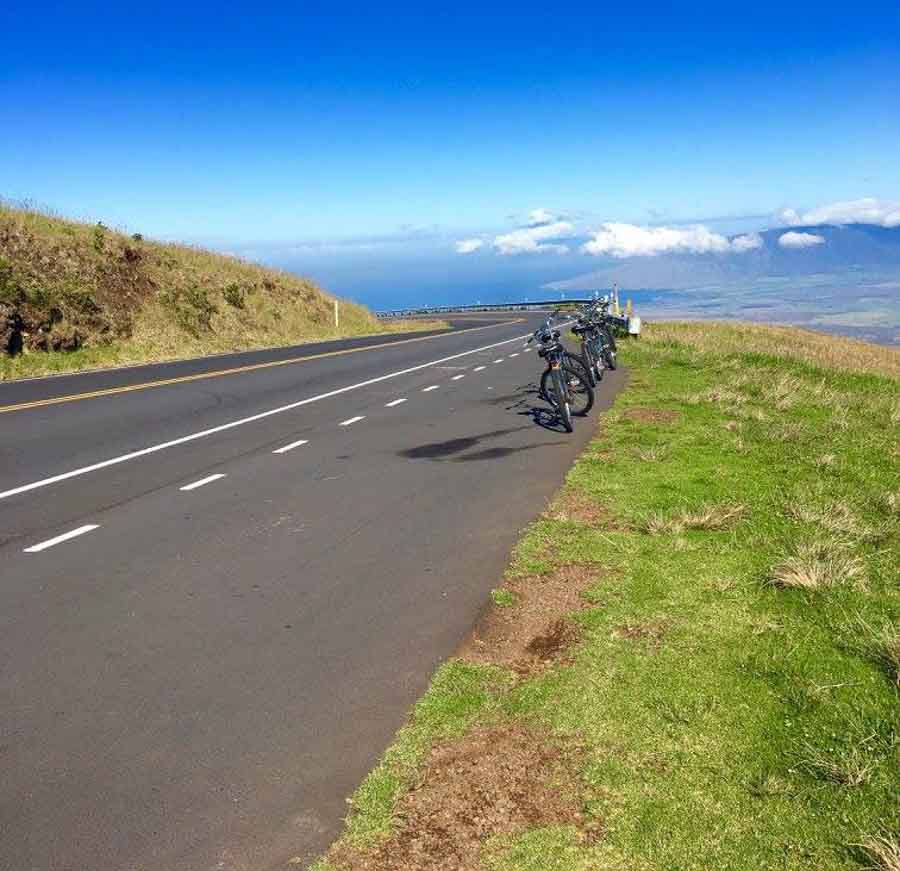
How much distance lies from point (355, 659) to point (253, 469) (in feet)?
18.5

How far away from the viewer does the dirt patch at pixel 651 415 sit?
41.0ft

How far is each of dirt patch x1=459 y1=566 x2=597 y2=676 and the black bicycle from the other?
252 inches

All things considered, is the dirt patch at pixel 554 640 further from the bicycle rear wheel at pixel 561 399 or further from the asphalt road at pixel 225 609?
the bicycle rear wheel at pixel 561 399

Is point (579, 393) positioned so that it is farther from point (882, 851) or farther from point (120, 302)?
point (120, 302)

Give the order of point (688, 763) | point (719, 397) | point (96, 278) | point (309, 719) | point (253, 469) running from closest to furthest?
1. point (688, 763)
2. point (309, 719)
3. point (253, 469)
4. point (719, 397)
5. point (96, 278)

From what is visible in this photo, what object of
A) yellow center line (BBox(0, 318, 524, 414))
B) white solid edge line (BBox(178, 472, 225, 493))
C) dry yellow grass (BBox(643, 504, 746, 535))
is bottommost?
dry yellow grass (BBox(643, 504, 746, 535))

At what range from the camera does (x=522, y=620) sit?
17.3 feet

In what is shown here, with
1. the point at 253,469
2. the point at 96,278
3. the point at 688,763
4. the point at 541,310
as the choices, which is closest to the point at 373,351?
the point at 96,278

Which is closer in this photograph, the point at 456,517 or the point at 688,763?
the point at 688,763

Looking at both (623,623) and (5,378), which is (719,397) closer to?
(623,623)

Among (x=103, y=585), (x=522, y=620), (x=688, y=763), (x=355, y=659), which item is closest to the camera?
(x=688, y=763)

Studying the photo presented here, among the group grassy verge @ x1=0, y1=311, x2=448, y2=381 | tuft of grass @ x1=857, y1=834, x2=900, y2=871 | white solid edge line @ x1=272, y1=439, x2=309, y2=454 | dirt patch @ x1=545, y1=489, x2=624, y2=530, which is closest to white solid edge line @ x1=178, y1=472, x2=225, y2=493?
white solid edge line @ x1=272, y1=439, x2=309, y2=454

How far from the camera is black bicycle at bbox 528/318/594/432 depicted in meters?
12.3

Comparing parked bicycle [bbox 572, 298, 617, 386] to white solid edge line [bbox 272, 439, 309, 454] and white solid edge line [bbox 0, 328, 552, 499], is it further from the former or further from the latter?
white solid edge line [bbox 272, 439, 309, 454]
